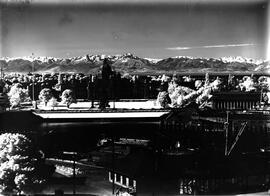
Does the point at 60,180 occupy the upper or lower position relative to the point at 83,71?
lower

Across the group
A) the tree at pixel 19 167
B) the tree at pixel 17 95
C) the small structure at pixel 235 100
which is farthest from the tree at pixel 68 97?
the small structure at pixel 235 100

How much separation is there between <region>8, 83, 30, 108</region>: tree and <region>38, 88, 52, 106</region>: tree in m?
0.11

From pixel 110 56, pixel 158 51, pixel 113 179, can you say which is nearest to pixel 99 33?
pixel 110 56

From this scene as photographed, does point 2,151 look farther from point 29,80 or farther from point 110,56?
point 110,56

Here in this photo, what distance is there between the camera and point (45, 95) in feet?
11.6

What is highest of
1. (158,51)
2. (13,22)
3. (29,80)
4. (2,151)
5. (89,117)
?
(13,22)

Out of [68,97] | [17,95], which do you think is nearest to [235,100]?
[68,97]

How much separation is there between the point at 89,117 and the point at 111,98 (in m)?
0.24

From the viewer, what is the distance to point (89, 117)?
3.55 meters

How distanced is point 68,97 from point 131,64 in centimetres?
59

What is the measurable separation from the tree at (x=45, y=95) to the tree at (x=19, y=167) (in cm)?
35

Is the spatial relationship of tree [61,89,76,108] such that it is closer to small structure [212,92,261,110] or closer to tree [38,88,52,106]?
tree [38,88,52,106]

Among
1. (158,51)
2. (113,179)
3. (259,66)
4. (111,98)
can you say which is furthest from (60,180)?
(259,66)

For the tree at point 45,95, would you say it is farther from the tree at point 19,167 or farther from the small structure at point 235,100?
the small structure at point 235,100
